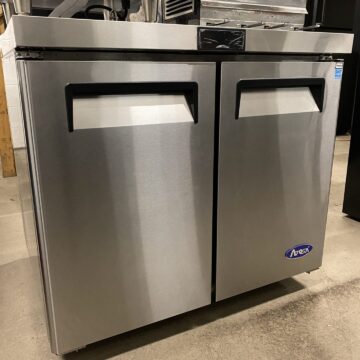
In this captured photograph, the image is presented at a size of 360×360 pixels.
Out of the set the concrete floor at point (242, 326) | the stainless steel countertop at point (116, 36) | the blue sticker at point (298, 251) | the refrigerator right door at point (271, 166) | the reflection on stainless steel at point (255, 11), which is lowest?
the concrete floor at point (242, 326)

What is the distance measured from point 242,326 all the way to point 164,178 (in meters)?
0.60

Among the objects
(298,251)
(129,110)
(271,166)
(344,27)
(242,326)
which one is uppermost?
(344,27)

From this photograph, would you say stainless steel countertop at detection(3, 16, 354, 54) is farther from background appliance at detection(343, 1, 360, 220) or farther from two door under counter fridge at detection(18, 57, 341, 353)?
background appliance at detection(343, 1, 360, 220)

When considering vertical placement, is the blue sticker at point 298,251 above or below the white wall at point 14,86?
below

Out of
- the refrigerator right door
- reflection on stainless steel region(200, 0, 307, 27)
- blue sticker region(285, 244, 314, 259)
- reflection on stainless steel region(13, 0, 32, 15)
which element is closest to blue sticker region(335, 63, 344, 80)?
the refrigerator right door

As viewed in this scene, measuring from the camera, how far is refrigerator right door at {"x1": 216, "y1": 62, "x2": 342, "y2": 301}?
3.54 ft

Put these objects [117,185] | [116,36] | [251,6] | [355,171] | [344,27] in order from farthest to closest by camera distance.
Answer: [344,27]
[355,171]
[251,6]
[117,185]
[116,36]

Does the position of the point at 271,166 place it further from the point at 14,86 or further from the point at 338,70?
the point at 14,86

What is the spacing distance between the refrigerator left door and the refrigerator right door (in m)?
0.07

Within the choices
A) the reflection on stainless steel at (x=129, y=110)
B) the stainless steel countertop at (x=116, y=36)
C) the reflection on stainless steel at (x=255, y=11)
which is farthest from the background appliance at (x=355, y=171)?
the reflection on stainless steel at (x=129, y=110)

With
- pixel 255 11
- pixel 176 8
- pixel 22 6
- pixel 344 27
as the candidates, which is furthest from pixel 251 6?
pixel 344 27

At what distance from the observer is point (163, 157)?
0.99 meters

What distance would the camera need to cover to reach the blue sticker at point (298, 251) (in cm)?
134

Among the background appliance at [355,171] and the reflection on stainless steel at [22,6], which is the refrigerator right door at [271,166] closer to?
the reflection on stainless steel at [22,6]
